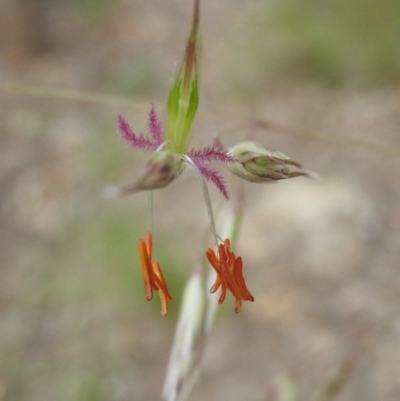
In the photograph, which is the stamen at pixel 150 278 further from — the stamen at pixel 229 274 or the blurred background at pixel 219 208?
the blurred background at pixel 219 208

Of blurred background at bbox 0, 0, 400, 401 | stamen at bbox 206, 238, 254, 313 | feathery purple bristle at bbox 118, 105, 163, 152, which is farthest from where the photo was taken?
blurred background at bbox 0, 0, 400, 401

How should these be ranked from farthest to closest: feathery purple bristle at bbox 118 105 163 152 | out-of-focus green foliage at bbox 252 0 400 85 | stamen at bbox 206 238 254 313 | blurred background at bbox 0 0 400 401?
1. out-of-focus green foliage at bbox 252 0 400 85
2. blurred background at bbox 0 0 400 401
3. feathery purple bristle at bbox 118 105 163 152
4. stamen at bbox 206 238 254 313

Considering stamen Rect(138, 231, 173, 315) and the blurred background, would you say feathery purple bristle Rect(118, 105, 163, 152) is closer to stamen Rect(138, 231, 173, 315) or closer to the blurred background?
stamen Rect(138, 231, 173, 315)

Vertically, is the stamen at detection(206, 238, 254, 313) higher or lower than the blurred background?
higher

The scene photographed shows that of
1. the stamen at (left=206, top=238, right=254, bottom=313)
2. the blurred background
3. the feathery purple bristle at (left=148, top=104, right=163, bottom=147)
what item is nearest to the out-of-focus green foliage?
the blurred background

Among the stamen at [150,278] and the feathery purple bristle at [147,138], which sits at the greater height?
the feathery purple bristle at [147,138]

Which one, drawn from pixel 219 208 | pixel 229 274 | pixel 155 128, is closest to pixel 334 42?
pixel 219 208

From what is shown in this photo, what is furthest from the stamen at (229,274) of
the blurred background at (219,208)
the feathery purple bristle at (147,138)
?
the blurred background at (219,208)

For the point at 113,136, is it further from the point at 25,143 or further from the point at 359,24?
the point at 359,24
